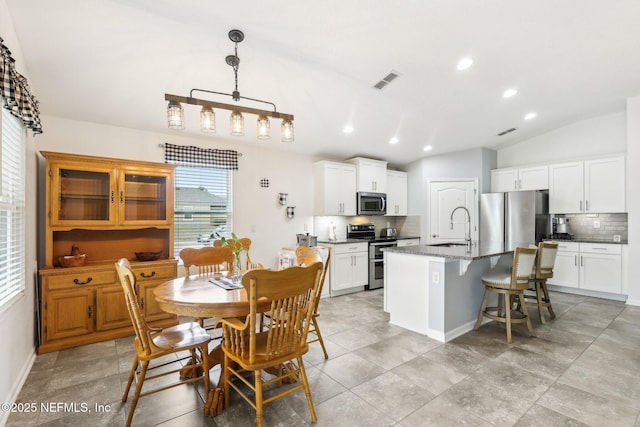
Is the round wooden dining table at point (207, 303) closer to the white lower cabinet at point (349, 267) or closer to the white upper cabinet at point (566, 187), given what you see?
the white lower cabinet at point (349, 267)

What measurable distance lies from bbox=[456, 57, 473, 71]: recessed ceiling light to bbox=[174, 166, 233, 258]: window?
3262mm

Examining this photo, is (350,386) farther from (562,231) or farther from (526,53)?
(562,231)

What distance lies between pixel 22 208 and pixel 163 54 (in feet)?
5.92

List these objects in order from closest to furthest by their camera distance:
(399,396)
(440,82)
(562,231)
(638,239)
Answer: (399,396), (440,82), (638,239), (562,231)

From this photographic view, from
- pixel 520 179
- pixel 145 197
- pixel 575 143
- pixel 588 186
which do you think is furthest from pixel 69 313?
pixel 575 143

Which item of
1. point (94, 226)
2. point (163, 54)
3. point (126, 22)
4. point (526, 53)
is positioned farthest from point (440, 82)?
point (94, 226)

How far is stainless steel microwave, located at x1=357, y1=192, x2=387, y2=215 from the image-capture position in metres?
5.64

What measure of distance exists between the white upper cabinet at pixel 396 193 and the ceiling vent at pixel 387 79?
2874 millimetres

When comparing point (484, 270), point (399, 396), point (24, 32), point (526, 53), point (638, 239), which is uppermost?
point (526, 53)

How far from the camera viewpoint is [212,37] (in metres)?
2.55

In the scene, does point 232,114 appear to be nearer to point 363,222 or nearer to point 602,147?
point 363,222

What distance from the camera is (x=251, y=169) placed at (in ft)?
15.5

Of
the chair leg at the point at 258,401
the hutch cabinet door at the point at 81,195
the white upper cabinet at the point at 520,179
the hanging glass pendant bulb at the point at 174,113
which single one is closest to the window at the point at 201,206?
the hutch cabinet door at the point at 81,195

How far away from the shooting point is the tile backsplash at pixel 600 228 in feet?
16.3
